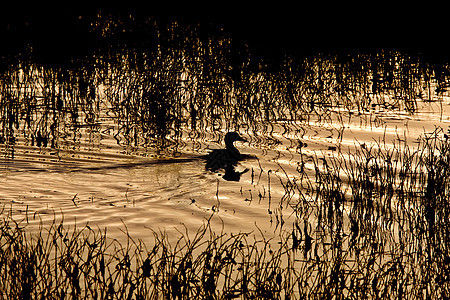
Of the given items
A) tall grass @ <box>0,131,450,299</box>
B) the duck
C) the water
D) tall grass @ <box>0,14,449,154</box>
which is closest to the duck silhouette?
the duck

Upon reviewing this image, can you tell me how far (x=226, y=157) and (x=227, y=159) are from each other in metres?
0.06

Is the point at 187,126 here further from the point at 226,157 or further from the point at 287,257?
the point at 287,257

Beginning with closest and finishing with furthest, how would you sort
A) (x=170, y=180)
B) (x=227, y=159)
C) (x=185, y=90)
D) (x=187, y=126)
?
(x=170, y=180) < (x=227, y=159) < (x=187, y=126) < (x=185, y=90)

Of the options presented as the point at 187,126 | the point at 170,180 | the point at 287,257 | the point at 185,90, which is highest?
A: the point at 185,90

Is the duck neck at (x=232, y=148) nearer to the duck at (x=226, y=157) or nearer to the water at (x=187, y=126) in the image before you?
the duck at (x=226, y=157)

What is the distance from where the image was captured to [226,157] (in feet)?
33.0

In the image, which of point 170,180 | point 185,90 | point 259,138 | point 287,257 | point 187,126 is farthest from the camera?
point 185,90

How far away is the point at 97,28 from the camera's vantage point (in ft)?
58.6

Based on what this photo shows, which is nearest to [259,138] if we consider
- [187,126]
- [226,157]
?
[187,126]

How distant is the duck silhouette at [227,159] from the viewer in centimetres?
962

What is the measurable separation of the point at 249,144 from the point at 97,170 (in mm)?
2726

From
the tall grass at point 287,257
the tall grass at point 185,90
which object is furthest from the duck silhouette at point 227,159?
the tall grass at point 287,257

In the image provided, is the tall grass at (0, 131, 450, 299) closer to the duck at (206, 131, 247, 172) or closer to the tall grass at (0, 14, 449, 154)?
the duck at (206, 131, 247, 172)

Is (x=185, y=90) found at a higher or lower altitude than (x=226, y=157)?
higher
